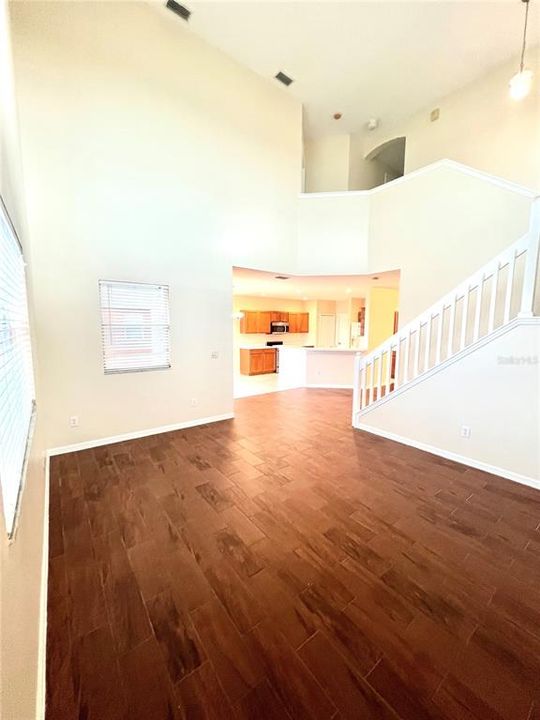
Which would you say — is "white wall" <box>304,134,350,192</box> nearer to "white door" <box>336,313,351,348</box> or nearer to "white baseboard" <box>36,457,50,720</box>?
"white door" <box>336,313,351,348</box>

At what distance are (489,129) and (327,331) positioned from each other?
263 inches

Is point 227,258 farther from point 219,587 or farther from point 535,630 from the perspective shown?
point 535,630

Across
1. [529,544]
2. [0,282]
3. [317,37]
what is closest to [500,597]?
[529,544]

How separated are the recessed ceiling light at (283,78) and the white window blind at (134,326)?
408 centimetres

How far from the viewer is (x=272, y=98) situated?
4.84m

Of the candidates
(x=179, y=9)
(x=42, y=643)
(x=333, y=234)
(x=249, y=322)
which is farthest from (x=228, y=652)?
(x=249, y=322)

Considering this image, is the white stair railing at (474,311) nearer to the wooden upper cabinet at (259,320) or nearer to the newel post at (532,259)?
the newel post at (532,259)

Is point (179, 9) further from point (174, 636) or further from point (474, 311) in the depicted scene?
point (174, 636)

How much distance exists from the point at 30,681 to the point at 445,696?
1576 mm

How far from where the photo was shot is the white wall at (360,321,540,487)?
2682mm

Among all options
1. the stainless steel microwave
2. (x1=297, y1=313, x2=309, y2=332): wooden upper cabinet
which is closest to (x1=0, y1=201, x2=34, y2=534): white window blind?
the stainless steel microwave

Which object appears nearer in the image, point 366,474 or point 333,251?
point 366,474

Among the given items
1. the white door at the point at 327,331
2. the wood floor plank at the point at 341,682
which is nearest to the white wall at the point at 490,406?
the wood floor plank at the point at 341,682

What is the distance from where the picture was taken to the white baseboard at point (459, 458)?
2.75 metres
